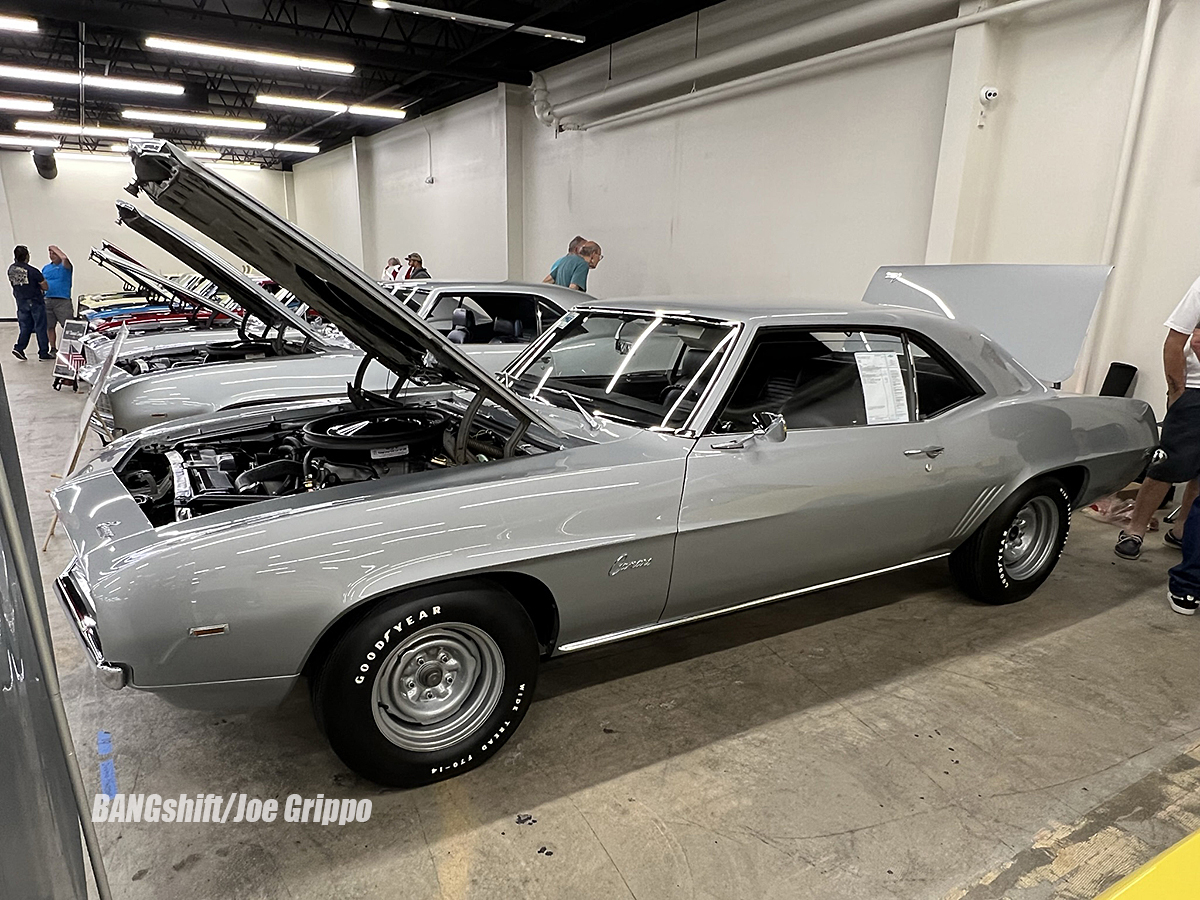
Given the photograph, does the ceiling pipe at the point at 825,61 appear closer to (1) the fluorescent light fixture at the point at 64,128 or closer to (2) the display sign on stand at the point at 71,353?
(2) the display sign on stand at the point at 71,353

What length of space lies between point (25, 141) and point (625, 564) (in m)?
24.3

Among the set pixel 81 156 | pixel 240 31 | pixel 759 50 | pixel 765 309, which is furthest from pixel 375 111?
pixel 81 156

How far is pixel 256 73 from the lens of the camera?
14.1m

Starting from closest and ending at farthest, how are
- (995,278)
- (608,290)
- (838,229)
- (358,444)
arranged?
(358,444) → (995,278) → (838,229) → (608,290)

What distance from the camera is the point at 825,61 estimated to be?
709cm

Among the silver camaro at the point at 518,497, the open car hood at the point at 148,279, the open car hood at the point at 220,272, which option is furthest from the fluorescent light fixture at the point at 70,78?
the silver camaro at the point at 518,497

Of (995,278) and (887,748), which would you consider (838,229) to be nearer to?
(995,278)

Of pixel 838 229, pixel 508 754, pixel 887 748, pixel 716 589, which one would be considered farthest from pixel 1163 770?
pixel 838 229

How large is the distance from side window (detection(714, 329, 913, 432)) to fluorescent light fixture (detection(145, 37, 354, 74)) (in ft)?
32.2

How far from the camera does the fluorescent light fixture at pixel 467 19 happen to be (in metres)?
8.31

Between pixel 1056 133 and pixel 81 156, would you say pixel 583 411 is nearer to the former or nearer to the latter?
pixel 1056 133

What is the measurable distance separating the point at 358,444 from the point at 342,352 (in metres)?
2.75

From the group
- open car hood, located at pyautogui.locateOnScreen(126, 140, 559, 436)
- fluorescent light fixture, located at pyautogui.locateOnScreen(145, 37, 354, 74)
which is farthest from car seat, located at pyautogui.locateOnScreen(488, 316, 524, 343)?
fluorescent light fixture, located at pyautogui.locateOnScreen(145, 37, 354, 74)

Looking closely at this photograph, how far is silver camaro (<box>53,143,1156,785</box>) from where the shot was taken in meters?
1.93
